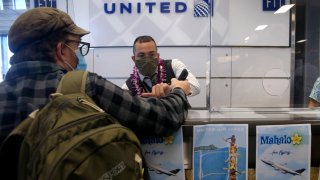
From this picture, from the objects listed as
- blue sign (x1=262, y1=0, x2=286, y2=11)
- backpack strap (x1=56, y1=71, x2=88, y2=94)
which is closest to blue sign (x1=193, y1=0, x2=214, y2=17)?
blue sign (x1=262, y1=0, x2=286, y2=11)

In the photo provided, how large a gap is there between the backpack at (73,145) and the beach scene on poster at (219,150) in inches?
9.0

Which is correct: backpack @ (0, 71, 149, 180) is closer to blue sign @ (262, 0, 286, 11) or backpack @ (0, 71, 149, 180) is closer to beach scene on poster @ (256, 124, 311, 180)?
beach scene on poster @ (256, 124, 311, 180)

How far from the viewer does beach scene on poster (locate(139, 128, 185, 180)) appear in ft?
2.73

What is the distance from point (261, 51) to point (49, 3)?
2297 millimetres

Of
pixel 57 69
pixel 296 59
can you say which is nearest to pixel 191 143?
pixel 57 69

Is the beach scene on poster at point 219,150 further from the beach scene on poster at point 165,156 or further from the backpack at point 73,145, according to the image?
the backpack at point 73,145

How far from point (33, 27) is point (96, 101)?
26 cm

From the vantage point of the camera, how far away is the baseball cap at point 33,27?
2.67ft

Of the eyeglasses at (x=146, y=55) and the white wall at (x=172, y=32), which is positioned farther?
the white wall at (x=172, y=32)

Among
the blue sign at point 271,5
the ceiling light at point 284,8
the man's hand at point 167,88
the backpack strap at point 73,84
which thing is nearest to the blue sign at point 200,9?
the blue sign at point 271,5

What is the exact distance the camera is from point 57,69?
0.84 meters

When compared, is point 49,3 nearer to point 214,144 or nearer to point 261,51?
point 261,51

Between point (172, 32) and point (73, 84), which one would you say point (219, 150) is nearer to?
point (73, 84)

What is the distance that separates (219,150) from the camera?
0.85 meters
